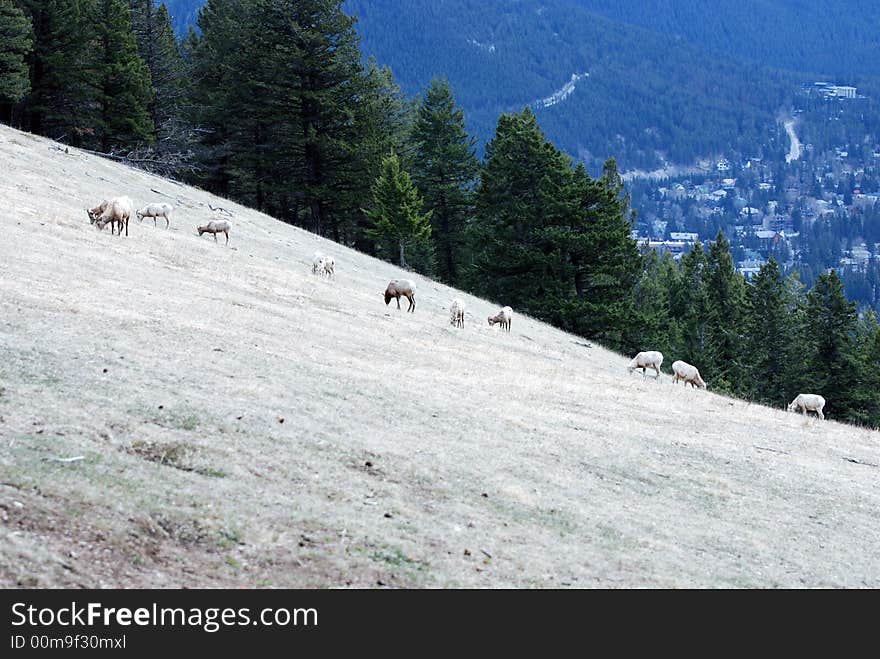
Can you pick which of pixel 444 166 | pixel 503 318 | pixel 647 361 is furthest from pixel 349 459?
pixel 444 166

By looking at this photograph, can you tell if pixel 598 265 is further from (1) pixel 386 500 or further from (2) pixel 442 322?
(1) pixel 386 500

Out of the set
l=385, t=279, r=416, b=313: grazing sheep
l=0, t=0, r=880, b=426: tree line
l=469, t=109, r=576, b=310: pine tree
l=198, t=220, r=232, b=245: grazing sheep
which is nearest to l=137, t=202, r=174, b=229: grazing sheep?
l=198, t=220, r=232, b=245: grazing sheep

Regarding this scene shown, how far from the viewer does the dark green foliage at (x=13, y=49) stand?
4656 cm

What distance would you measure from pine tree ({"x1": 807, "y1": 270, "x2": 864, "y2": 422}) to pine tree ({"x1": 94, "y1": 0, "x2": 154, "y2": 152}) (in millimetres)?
44687

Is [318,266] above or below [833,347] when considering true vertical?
below

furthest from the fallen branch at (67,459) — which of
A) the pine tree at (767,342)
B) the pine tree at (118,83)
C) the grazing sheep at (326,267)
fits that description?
the pine tree at (767,342)

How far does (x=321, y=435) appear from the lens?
1293 cm

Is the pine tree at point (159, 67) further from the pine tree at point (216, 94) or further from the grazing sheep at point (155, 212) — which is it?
the grazing sheep at point (155, 212)

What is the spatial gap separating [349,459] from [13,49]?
148 feet

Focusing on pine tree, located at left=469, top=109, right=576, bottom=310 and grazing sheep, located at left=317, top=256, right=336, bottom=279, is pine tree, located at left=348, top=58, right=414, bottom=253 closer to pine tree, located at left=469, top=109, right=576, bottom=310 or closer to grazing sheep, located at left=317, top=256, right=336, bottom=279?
pine tree, located at left=469, top=109, right=576, bottom=310

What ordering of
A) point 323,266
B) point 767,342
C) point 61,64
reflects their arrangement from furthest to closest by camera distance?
point 767,342, point 61,64, point 323,266

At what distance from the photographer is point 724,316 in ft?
266

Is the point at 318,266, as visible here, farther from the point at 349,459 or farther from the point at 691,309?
the point at 691,309

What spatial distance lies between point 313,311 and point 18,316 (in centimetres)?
898
